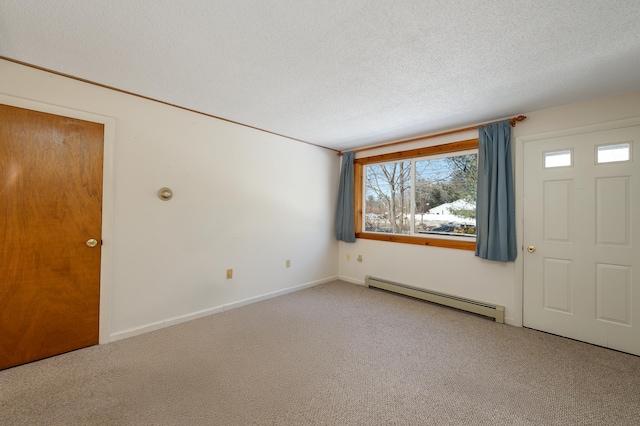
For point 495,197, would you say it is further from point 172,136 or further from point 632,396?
point 172,136

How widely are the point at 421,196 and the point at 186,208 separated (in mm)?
3101

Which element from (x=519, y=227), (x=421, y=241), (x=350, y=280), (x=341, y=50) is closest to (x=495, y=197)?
(x=519, y=227)

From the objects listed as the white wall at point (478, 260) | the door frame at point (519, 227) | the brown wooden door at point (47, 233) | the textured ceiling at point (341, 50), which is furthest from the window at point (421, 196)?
the brown wooden door at point (47, 233)

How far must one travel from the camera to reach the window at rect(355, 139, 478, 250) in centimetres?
345

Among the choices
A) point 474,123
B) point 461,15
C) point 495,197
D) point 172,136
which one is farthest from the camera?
point 474,123

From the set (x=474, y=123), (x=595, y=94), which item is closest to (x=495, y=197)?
(x=474, y=123)

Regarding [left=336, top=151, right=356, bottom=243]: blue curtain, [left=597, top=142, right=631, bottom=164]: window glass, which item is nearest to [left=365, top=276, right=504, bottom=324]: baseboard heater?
[left=336, top=151, right=356, bottom=243]: blue curtain

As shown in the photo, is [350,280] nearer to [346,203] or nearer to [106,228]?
[346,203]

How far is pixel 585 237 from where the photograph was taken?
8.48 ft

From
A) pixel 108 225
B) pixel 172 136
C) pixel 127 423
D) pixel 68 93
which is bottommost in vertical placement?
pixel 127 423

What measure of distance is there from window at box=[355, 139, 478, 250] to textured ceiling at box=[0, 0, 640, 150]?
3.00 ft

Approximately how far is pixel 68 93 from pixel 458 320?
440 centimetres

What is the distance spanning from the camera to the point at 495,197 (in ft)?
9.91

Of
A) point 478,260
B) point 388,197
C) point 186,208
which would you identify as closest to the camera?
point 186,208
